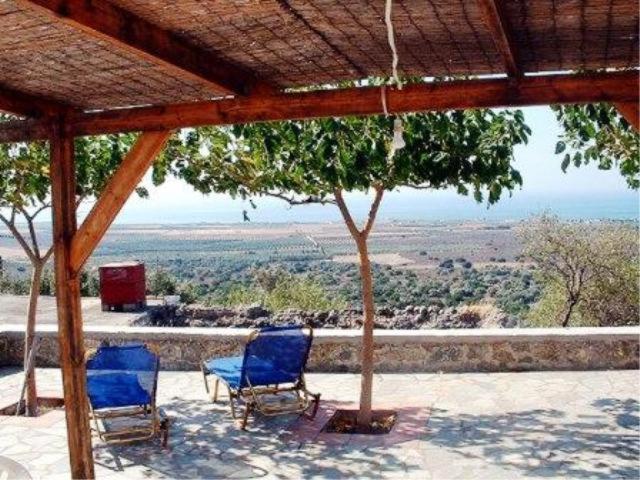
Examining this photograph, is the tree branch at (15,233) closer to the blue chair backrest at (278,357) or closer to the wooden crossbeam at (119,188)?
the blue chair backrest at (278,357)

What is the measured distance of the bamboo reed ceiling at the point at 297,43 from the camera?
3090 millimetres

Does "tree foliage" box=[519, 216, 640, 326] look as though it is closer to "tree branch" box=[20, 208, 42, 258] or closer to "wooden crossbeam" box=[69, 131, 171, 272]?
"tree branch" box=[20, 208, 42, 258]

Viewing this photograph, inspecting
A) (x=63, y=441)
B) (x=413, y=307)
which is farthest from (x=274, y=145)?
(x=413, y=307)

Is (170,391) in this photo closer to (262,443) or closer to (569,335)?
(262,443)

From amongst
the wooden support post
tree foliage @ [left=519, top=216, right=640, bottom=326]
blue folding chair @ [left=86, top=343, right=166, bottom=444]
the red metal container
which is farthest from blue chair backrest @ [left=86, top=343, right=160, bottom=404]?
tree foliage @ [left=519, top=216, right=640, bottom=326]

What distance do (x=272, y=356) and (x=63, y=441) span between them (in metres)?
1.96

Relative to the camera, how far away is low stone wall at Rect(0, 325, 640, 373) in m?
7.73

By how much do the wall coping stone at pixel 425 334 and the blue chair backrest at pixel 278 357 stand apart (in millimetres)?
1642

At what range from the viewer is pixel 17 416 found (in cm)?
690

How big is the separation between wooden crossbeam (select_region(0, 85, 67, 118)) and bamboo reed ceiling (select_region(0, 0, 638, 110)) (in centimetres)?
8

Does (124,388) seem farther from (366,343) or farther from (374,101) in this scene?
(374,101)

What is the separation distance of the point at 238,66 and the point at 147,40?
2.78ft

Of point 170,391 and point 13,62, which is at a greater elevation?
point 13,62

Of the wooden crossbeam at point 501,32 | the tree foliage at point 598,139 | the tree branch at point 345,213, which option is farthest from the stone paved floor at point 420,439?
the wooden crossbeam at point 501,32
